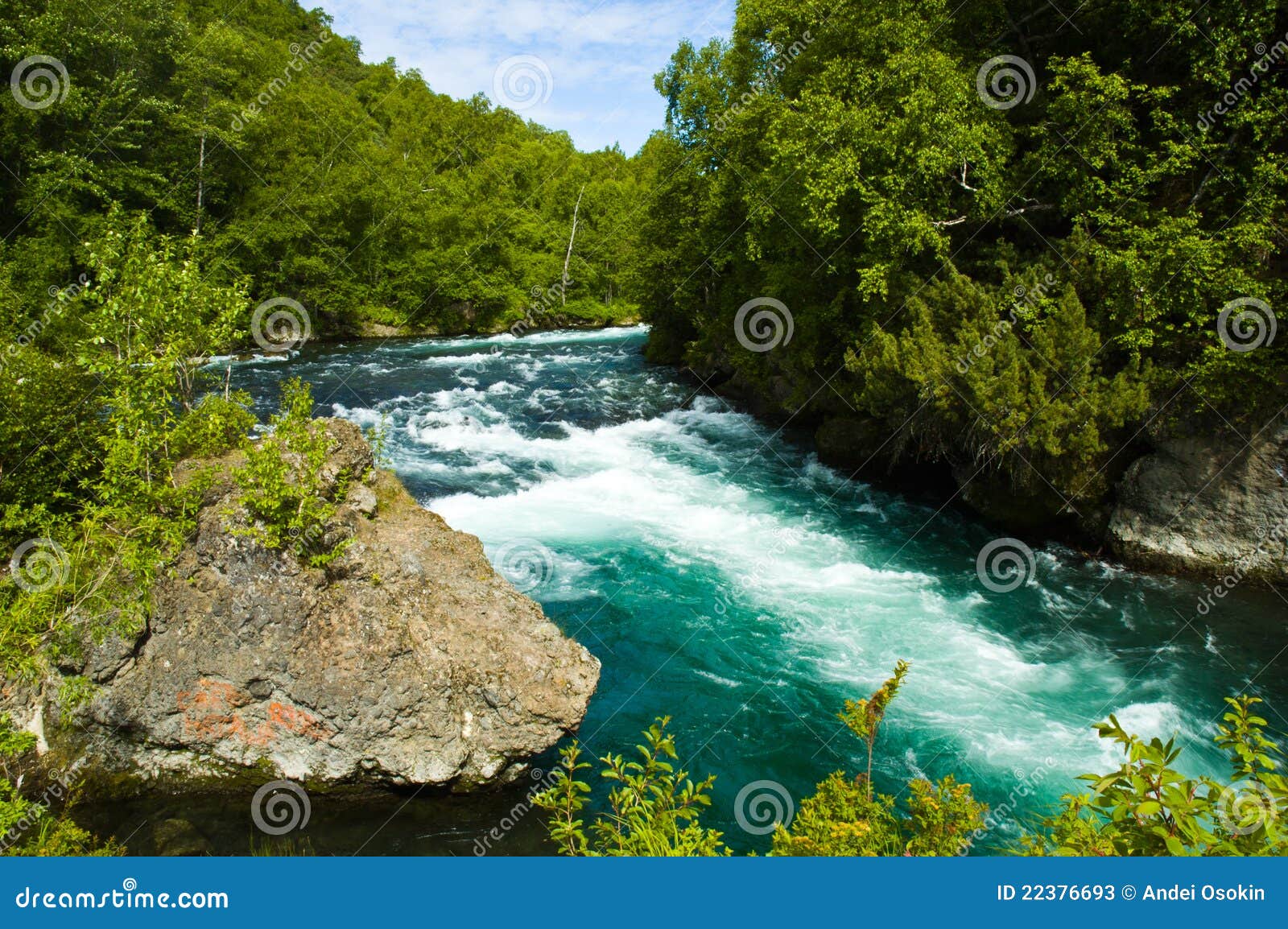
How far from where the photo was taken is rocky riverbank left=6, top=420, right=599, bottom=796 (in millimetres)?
7379

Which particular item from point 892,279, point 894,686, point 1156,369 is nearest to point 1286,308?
point 1156,369

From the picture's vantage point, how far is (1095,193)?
555 inches

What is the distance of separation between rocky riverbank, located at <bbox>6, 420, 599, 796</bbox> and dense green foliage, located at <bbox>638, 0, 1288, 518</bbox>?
35.7ft

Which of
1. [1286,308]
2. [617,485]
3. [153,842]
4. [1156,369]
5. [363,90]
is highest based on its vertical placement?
[363,90]

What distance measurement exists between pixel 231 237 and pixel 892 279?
34467 mm

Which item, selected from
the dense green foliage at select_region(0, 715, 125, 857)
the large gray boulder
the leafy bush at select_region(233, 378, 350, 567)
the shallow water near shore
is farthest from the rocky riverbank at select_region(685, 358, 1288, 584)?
the dense green foliage at select_region(0, 715, 125, 857)

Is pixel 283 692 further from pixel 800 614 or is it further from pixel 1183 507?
pixel 1183 507

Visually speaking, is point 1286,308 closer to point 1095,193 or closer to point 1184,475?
point 1184,475

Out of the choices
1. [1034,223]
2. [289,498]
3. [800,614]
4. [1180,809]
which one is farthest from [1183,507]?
[289,498]

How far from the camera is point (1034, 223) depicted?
16344 millimetres

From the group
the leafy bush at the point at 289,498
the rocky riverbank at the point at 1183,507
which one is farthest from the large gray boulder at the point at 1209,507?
the leafy bush at the point at 289,498

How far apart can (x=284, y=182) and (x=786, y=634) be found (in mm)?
39496

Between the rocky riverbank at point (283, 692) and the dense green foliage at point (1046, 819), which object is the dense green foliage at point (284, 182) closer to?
the rocky riverbank at point (283, 692)

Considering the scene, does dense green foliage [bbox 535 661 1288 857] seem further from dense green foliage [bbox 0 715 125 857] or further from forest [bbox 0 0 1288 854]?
dense green foliage [bbox 0 715 125 857]
